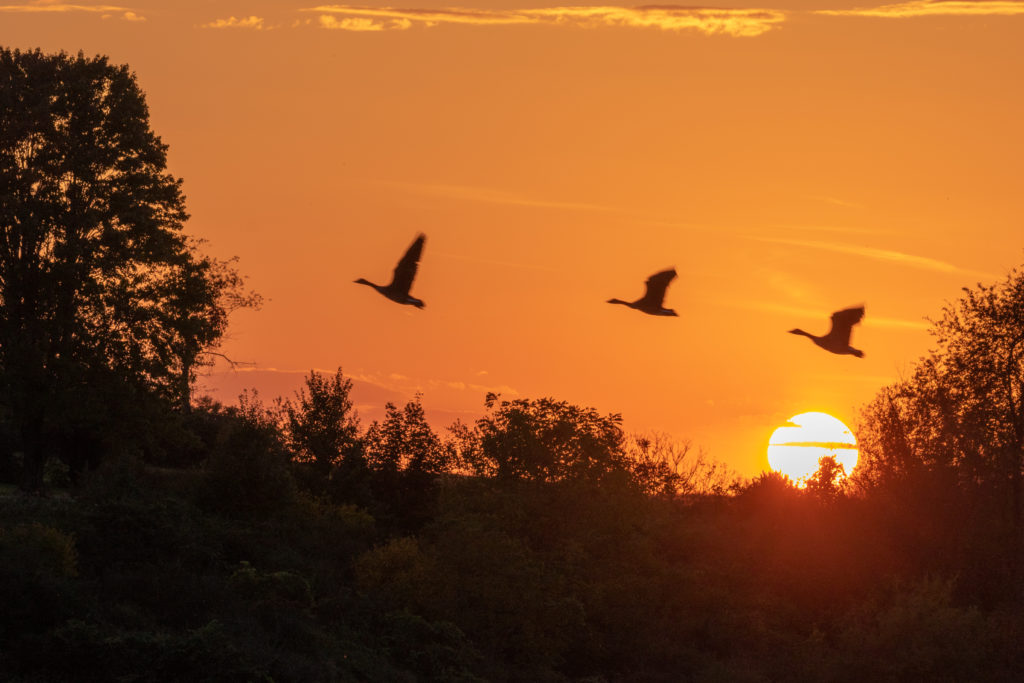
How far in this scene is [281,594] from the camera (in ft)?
150

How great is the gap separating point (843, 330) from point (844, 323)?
0.59ft

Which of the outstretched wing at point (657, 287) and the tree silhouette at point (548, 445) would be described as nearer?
the outstretched wing at point (657, 287)

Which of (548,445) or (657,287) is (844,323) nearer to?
(657,287)

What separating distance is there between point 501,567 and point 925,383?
2853 cm

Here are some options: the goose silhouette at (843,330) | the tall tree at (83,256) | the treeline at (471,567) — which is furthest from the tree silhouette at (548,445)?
the goose silhouette at (843,330)

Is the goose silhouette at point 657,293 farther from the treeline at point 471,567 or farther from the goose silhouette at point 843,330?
the treeline at point 471,567

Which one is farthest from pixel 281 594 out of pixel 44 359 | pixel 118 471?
pixel 44 359

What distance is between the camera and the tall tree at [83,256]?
54625 mm

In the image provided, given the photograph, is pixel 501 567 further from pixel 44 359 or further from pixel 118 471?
pixel 44 359

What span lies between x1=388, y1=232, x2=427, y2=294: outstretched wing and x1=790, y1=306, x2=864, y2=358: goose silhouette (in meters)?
10.9

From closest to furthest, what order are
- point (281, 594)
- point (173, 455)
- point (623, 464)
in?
point (281, 594) → point (623, 464) → point (173, 455)

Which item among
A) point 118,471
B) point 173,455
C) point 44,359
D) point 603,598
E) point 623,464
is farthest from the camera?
point 173,455

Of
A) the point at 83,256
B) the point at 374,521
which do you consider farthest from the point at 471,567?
the point at 83,256

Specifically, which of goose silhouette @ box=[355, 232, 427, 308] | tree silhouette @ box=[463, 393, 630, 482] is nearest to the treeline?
tree silhouette @ box=[463, 393, 630, 482]
